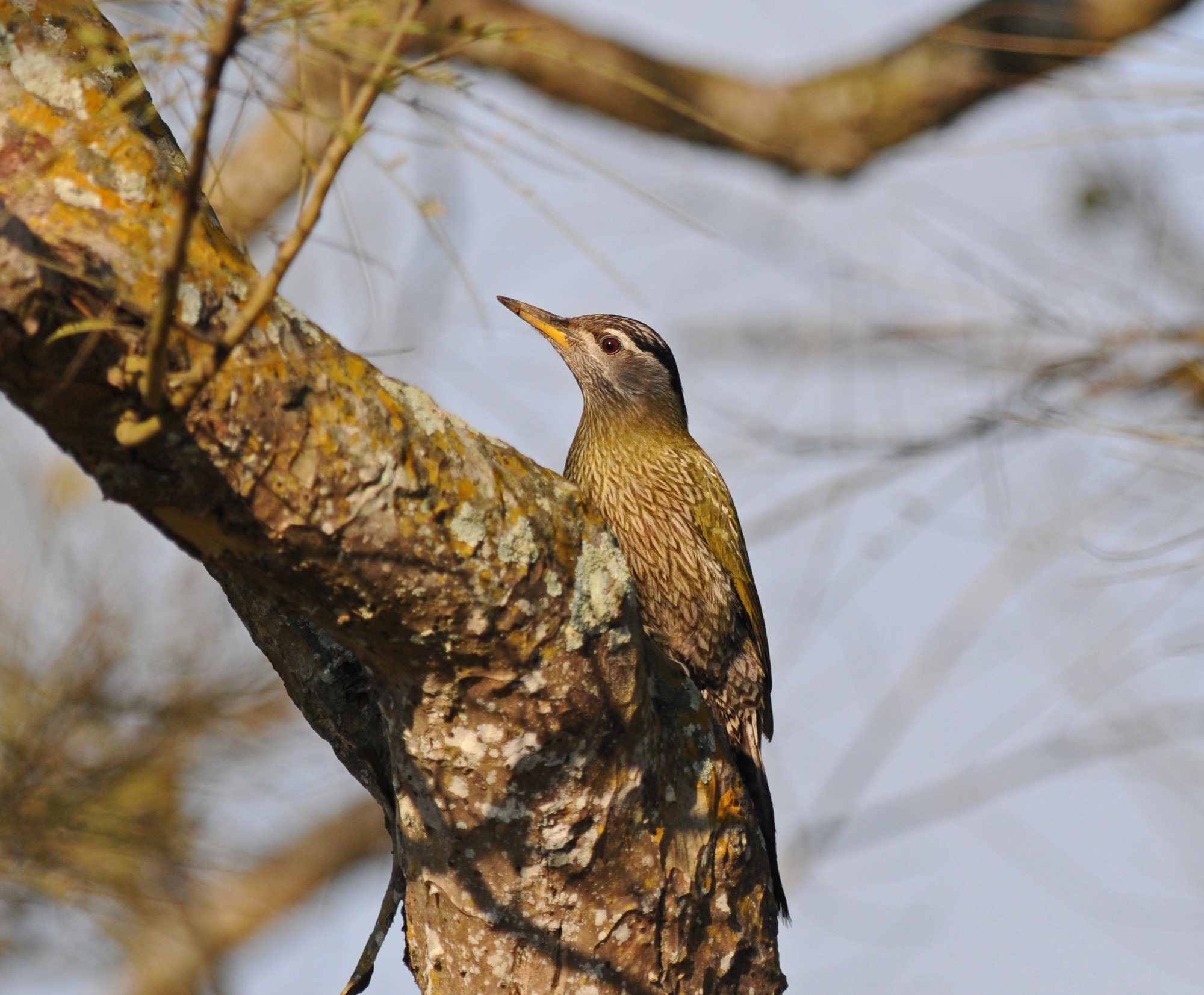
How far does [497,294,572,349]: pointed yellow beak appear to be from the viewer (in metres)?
4.19

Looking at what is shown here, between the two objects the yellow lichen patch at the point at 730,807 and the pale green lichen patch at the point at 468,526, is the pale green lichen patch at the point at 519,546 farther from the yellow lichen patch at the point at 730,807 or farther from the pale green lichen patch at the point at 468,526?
the yellow lichen patch at the point at 730,807

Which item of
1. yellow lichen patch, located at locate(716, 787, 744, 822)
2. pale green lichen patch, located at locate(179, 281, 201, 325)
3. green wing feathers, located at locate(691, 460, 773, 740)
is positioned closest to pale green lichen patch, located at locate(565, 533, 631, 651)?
yellow lichen patch, located at locate(716, 787, 744, 822)

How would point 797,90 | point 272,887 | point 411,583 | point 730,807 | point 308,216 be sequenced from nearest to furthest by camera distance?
point 308,216 → point 411,583 → point 730,807 → point 797,90 → point 272,887

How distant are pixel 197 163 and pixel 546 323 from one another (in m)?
3.04

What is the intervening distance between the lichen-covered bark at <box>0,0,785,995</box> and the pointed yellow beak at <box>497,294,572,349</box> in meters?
1.97

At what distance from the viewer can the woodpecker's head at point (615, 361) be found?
13.5ft

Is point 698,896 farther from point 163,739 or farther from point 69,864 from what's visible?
point 163,739

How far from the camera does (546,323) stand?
430 centimetres

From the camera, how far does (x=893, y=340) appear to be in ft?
14.3

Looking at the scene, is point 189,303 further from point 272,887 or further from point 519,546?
point 272,887

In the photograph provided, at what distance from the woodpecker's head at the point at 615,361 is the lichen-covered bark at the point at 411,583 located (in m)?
1.75

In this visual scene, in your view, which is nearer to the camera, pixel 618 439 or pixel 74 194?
pixel 74 194

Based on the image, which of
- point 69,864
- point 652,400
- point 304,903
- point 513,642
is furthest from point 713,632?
point 304,903

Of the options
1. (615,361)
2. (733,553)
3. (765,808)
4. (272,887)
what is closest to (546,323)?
(615,361)
